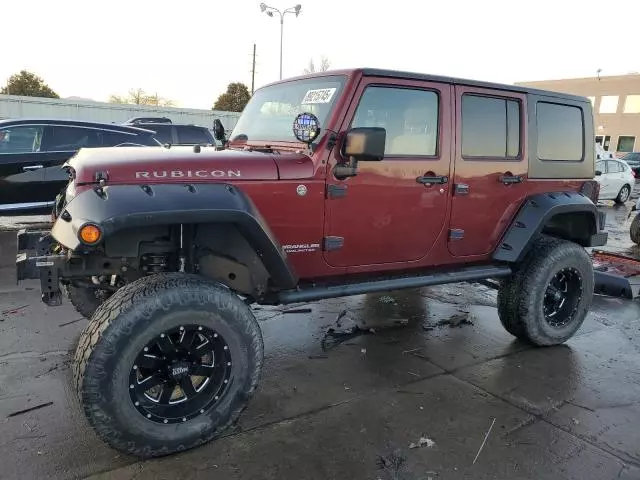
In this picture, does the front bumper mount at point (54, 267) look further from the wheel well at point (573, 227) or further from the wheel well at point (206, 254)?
the wheel well at point (573, 227)

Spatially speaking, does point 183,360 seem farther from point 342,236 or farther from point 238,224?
point 342,236

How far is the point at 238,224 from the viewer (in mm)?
2732

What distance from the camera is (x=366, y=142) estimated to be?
284 centimetres

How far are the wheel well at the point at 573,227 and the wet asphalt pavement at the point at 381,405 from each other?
0.93m

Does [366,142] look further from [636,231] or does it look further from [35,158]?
[636,231]

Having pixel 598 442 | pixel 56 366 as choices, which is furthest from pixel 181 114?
pixel 598 442

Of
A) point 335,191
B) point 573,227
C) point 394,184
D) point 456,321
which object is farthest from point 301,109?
point 573,227

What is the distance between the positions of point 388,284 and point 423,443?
104 centimetres

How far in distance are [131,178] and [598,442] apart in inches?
118

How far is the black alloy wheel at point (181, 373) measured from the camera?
8.46ft

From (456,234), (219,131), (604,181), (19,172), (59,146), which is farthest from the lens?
(604,181)

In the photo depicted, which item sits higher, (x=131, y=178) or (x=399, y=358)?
(x=131, y=178)

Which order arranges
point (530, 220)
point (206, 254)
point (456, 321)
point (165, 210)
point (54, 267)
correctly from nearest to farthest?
point (165, 210) → point (54, 267) → point (206, 254) → point (530, 220) → point (456, 321)

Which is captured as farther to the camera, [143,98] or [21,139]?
[143,98]
